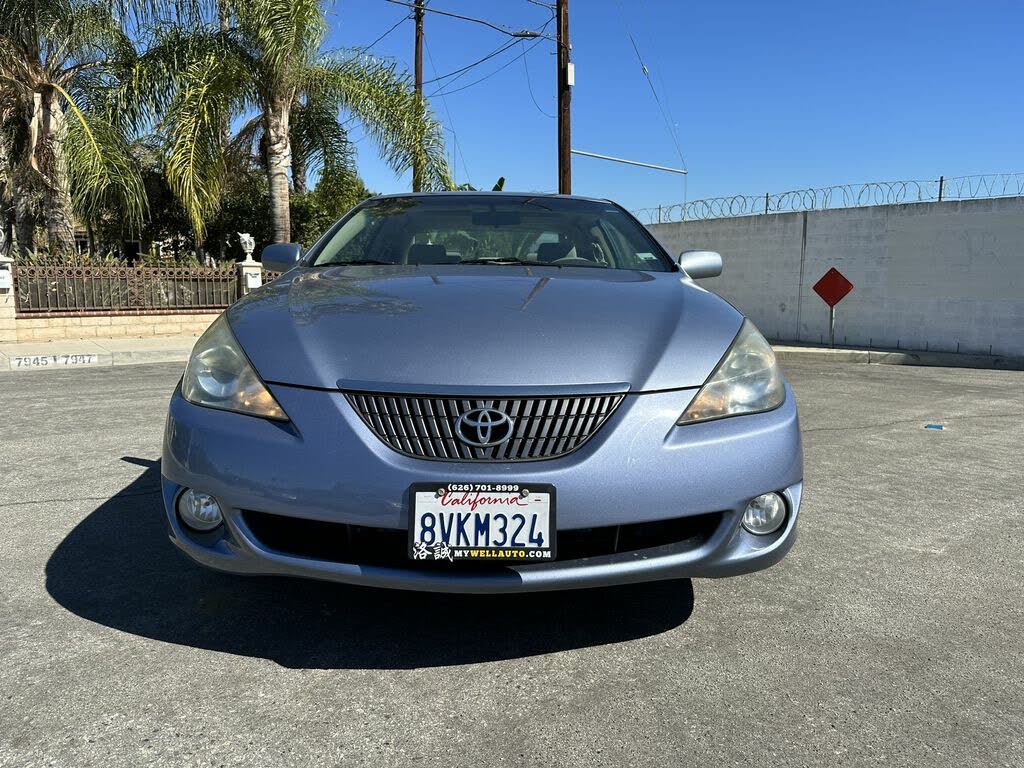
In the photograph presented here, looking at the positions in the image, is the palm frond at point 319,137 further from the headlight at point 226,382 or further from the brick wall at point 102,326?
the headlight at point 226,382

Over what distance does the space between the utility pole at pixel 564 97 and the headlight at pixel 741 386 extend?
13.5 metres

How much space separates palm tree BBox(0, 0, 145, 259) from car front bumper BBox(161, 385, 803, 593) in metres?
13.1

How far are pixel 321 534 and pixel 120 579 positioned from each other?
1.10 meters

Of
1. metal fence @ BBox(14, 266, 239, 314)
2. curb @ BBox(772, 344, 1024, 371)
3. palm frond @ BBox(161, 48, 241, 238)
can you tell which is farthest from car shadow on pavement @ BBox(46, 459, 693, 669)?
palm frond @ BBox(161, 48, 241, 238)

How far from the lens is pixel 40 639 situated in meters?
2.32

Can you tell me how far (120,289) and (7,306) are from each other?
1.67m

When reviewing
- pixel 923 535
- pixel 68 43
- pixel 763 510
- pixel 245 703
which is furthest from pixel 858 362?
pixel 68 43

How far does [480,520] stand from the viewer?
6.45 feet

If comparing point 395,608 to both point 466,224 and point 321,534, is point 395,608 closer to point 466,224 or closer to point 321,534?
point 321,534

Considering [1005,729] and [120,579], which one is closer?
[1005,729]

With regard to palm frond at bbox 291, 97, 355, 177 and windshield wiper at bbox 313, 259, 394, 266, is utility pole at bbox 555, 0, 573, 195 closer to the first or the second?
palm frond at bbox 291, 97, 355, 177

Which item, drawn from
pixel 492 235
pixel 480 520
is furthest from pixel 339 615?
pixel 492 235

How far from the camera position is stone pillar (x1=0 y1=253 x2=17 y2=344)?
12.2 m

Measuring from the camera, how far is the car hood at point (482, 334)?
209 cm
